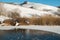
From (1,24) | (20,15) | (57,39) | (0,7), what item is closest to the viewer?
(57,39)

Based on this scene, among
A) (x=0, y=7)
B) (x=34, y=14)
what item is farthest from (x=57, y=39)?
(x=0, y=7)

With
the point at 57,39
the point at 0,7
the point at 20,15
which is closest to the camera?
the point at 57,39

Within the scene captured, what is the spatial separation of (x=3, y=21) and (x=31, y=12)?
6619 mm

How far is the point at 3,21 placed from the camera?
82.4 feet

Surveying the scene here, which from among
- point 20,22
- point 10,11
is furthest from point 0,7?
point 20,22

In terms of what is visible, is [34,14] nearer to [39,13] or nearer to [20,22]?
[39,13]

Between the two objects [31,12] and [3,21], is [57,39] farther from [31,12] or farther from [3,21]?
[31,12]

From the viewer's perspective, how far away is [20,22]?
84.2ft

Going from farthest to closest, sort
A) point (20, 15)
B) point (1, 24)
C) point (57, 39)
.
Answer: point (20, 15) → point (1, 24) → point (57, 39)

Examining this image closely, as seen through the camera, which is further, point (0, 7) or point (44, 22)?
point (0, 7)

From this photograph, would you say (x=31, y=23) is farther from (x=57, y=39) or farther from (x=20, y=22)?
(x=57, y=39)

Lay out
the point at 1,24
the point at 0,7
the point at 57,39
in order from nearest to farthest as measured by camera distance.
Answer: the point at 57,39 < the point at 1,24 < the point at 0,7

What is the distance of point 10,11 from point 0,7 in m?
1.80

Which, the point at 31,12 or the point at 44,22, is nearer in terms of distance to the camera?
the point at 44,22
